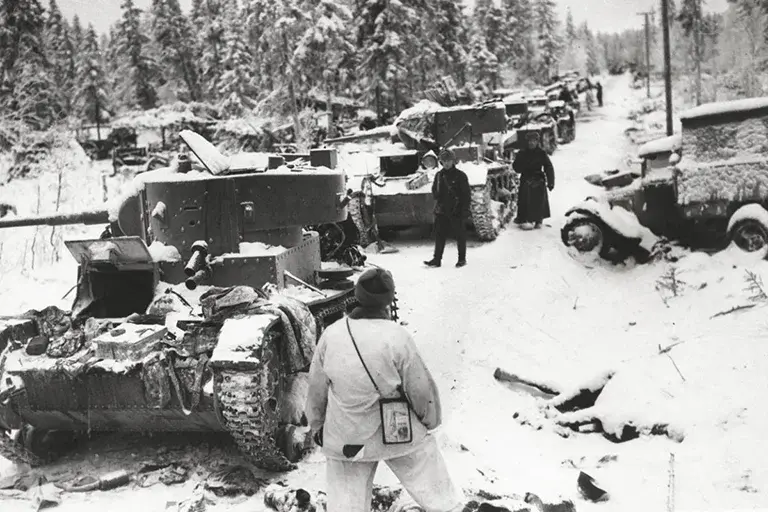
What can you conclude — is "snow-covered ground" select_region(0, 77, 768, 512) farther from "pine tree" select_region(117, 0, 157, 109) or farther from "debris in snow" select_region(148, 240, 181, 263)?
"pine tree" select_region(117, 0, 157, 109)

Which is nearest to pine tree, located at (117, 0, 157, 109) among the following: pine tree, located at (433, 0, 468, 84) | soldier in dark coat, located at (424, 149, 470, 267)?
pine tree, located at (433, 0, 468, 84)

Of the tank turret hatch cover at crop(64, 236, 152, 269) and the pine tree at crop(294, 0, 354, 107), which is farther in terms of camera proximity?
the pine tree at crop(294, 0, 354, 107)

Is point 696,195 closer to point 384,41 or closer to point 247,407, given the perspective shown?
point 247,407

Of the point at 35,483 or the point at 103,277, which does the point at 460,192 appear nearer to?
the point at 103,277

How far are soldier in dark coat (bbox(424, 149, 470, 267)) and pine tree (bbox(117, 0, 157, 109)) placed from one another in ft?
113

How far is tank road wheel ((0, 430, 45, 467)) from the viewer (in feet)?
19.8

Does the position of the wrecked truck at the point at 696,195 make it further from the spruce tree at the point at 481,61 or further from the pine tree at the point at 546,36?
the pine tree at the point at 546,36

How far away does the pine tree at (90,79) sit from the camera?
40688mm

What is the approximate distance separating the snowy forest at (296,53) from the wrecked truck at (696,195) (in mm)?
8700

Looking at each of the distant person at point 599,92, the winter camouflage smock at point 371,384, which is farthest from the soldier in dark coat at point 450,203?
the distant person at point 599,92

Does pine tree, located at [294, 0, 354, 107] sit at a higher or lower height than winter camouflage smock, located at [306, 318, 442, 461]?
higher

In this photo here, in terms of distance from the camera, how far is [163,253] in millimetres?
6730

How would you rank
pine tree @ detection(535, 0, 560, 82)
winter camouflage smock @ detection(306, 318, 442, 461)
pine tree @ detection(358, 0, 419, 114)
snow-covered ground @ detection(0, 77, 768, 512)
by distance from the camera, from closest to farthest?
winter camouflage smock @ detection(306, 318, 442, 461)
snow-covered ground @ detection(0, 77, 768, 512)
pine tree @ detection(358, 0, 419, 114)
pine tree @ detection(535, 0, 560, 82)

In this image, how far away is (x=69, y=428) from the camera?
6.06 meters
